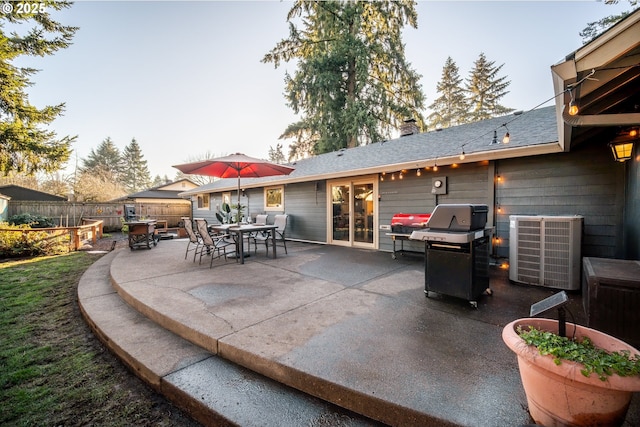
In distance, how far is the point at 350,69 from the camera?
1357cm

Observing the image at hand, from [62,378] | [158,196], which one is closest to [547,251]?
[62,378]

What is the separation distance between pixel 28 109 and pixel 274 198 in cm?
842

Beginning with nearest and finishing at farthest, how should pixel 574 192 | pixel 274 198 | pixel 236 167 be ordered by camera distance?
pixel 574 192
pixel 236 167
pixel 274 198

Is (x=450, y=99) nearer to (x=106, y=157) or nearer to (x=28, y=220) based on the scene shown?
(x=28, y=220)

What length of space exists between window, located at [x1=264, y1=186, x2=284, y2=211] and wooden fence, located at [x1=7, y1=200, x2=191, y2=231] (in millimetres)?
6612

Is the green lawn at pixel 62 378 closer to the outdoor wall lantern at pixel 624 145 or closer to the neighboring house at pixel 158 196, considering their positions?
the outdoor wall lantern at pixel 624 145

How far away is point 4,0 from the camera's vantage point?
762 cm

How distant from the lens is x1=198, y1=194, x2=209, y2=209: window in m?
13.1

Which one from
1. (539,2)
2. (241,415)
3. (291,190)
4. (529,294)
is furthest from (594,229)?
(291,190)

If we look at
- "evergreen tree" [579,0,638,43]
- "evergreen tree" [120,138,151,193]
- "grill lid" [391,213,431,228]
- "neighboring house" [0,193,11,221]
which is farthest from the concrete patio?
"evergreen tree" [120,138,151,193]

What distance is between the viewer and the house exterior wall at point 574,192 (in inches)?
147

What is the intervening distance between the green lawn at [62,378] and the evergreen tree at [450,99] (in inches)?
954

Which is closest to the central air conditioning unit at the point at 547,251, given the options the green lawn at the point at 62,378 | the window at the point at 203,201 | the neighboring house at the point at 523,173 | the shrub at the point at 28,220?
the neighboring house at the point at 523,173

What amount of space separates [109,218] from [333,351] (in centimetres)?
1658
